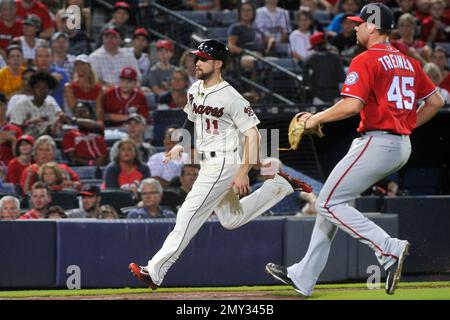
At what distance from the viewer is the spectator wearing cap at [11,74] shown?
1195 cm

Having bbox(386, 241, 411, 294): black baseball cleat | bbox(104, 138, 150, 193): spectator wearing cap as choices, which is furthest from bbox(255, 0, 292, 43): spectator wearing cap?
bbox(386, 241, 411, 294): black baseball cleat

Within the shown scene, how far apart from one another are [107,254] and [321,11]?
24.9ft

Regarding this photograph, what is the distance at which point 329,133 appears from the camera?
12.1m

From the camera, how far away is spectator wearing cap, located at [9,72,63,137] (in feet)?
37.3

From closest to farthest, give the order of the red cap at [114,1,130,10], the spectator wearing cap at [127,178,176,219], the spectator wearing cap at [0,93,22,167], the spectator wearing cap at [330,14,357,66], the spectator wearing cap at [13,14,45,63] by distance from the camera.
A: the spectator wearing cap at [127,178,176,219] → the spectator wearing cap at [0,93,22,167] → the spectator wearing cap at [13,14,45,63] → the red cap at [114,1,130,10] → the spectator wearing cap at [330,14,357,66]

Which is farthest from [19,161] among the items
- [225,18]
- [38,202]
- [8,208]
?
[225,18]

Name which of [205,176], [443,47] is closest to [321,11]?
[443,47]

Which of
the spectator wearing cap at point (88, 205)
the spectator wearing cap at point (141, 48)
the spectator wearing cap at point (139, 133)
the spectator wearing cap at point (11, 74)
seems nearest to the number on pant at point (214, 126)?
the spectator wearing cap at point (88, 205)

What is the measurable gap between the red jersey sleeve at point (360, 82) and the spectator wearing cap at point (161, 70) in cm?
631

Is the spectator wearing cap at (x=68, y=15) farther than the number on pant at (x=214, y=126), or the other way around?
the spectator wearing cap at (x=68, y=15)

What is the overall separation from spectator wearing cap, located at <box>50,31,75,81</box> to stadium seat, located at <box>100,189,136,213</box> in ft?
8.85

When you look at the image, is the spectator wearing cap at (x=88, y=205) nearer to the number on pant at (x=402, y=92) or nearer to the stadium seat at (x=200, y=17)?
the number on pant at (x=402, y=92)


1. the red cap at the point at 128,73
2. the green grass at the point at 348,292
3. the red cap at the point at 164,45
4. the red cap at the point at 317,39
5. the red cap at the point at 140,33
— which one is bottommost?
the green grass at the point at 348,292

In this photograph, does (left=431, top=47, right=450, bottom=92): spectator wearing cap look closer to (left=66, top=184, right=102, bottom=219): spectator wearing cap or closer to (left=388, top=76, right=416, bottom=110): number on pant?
(left=66, top=184, right=102, bottom=219): spectator wearing cap
